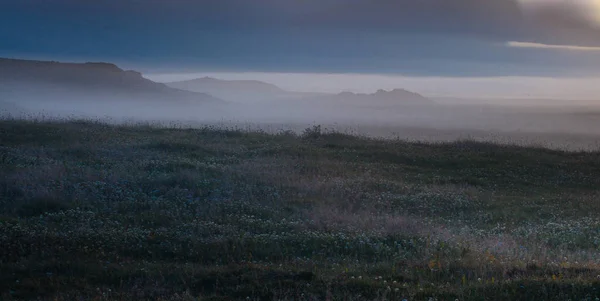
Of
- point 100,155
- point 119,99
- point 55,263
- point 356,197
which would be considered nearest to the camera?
point 55,263

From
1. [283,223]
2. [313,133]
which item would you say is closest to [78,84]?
[313,133]

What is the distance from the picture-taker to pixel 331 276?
26.7 ft

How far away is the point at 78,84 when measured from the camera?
146 m

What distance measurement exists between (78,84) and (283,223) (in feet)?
483

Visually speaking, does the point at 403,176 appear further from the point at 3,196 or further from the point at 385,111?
the point at 385,111

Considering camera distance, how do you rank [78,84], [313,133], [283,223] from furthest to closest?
[78,84] → [313,133] → [283,223]

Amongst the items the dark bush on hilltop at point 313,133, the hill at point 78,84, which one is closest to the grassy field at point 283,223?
the dark bush on hilltop at point 313,133

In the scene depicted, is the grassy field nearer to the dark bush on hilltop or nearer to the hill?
the dark bush on hilltop

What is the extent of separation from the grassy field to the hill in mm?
105345

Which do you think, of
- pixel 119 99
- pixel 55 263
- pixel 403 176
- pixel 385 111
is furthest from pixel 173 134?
pixel 385 111

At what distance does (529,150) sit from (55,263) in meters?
28.8

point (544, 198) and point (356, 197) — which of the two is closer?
point (356, 197)

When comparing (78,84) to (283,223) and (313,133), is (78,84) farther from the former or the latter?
(283,223)

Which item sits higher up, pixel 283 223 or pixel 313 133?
pixel 313 133
